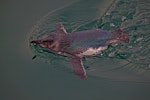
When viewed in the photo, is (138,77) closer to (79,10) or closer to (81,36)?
(81,36)

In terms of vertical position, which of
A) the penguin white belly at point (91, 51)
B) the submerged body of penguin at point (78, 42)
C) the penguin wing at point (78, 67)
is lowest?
the penguin wing at point (78, 67)

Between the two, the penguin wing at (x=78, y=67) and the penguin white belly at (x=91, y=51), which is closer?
the penguin wing at (x=78, y=67)

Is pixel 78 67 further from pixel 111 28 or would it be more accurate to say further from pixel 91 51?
pixel 111 28

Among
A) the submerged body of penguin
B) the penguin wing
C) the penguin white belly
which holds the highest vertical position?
the submerged body of penguin

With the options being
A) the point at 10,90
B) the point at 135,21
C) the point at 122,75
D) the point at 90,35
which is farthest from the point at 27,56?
the point at 135,21

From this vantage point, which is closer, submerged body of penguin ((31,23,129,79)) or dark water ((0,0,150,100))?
dark water ((0,0,150,100))

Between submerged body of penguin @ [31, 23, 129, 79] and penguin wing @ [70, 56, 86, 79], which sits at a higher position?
submerged body of penguin @ [31, 23, 129, 79]
